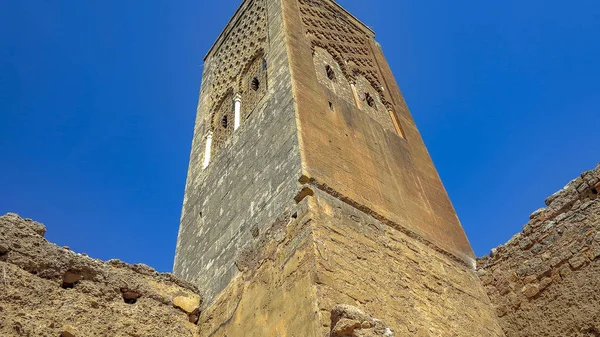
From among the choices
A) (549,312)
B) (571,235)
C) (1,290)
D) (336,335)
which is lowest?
(336,335)

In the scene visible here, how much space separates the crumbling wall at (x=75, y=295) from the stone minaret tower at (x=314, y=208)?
0.43 meters

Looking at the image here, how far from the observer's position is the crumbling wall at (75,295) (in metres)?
4.09

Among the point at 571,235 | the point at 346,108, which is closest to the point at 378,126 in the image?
the point at 346,108

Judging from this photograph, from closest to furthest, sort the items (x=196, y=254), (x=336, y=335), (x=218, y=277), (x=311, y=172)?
(x=336, y=335), (x=311, y=172), (x=218, y=277), (x=196, y=254)

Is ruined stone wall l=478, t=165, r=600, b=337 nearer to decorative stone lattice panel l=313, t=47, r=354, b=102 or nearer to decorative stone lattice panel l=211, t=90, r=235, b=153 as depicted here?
decorative stone lattice panel l=313, t=47, r=354, b=102

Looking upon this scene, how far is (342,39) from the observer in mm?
8898

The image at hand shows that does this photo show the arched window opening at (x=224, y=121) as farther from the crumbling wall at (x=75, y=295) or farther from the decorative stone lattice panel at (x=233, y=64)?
the crumbling wall at (x=75, y=295)

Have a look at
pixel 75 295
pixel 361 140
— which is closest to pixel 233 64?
pixel 361 140

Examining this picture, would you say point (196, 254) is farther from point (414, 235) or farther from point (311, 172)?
point (414, 235)

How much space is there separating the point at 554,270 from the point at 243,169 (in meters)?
3.44

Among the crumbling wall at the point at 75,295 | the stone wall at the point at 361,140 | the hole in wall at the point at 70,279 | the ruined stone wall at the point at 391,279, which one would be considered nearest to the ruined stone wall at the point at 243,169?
the stone wall at the point at 361,140

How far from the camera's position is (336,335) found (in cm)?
341

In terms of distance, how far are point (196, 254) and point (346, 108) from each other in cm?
253

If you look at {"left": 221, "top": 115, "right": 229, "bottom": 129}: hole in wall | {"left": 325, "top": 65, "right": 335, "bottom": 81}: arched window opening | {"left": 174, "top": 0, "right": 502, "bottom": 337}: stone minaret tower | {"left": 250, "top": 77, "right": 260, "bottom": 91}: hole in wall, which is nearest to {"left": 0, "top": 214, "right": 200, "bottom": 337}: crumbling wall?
{"left": 174, "top": 0, "right": 502, "bottom": 337}: stone minaret tower
